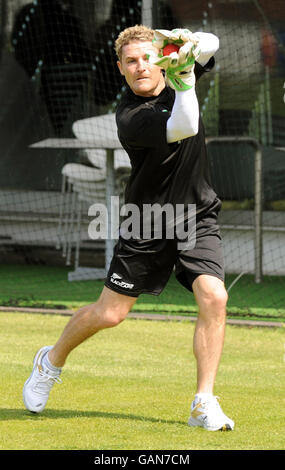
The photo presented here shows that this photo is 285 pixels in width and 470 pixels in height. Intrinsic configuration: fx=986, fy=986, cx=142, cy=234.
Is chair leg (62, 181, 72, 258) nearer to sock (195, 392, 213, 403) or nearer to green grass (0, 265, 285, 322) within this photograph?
green grass (0, 265, 285, 322)

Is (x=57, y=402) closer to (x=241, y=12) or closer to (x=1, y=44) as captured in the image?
Result: (x=241, y=12)

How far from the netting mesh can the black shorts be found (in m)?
5.19

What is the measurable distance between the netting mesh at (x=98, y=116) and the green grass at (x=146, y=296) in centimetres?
22

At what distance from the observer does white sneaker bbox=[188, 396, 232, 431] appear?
449 centimetres

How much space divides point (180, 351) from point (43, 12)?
6.95 metres

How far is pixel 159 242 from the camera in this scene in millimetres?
4762

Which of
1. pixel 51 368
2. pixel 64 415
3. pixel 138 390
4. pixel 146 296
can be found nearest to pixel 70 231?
pixel 146 296

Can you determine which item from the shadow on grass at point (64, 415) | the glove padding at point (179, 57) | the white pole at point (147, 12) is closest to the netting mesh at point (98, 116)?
the white pole at point (147, 12)

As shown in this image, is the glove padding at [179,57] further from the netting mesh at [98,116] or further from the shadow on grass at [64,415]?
the netting mesh at [98,116]

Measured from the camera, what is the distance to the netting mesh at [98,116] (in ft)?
36.8

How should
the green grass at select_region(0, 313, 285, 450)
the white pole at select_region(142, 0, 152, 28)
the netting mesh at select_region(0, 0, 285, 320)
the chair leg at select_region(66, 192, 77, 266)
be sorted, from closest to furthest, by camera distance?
the green grass at select_region(0, 313, 285, 450), the white pole at select_region(142, 0, 152, 28), the netting mesh at select_region(0, 0, 285, 320), the chair leg at select_region(66, 192, 77, 266)

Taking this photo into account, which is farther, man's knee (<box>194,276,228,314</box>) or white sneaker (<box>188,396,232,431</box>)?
man's knee (<box>194,276,228,314</box>)

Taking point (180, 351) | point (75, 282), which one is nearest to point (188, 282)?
point (180, 351)

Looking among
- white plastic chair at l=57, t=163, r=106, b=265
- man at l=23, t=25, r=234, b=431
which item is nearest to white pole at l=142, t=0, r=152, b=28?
white plastic chair at l=57, t=163, r=106, b=265
